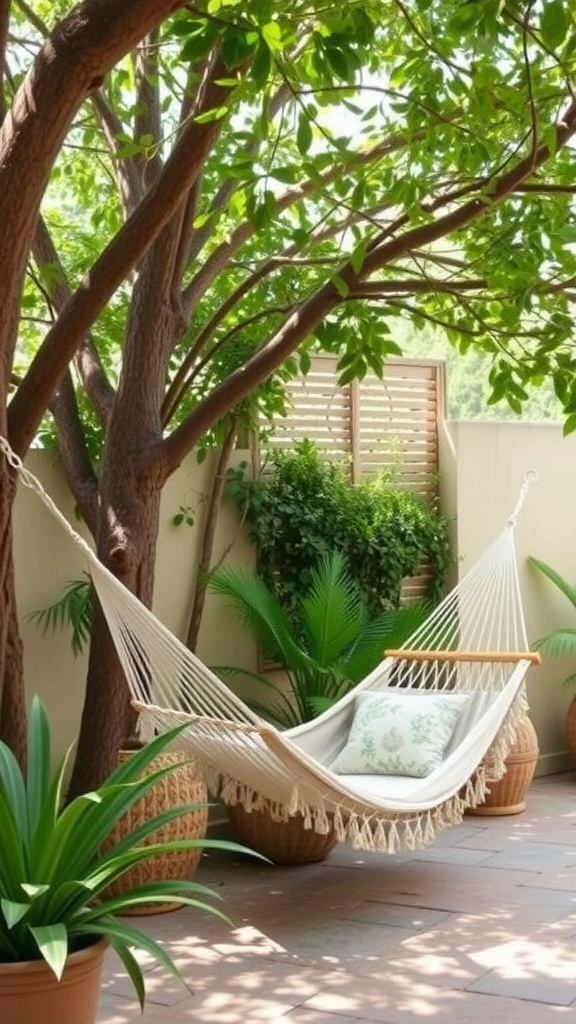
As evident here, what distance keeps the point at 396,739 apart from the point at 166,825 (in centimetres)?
96

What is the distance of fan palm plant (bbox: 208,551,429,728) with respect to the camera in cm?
566

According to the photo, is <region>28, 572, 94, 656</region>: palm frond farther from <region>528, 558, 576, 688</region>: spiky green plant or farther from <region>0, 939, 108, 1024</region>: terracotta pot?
<region>528, 558, 576, 688</region>: spiky green plant

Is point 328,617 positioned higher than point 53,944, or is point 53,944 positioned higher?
point 328,617

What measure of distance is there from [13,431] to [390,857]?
2.53m

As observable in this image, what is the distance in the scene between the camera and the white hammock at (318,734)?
4070 millimetres

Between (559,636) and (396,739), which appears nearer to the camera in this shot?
(396,739)

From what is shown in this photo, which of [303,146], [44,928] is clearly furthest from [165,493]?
[44,928]

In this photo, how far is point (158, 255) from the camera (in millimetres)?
4816

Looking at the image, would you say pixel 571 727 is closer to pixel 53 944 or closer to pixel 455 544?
pixel 455 544

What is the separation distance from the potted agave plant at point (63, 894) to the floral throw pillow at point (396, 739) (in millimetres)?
2322

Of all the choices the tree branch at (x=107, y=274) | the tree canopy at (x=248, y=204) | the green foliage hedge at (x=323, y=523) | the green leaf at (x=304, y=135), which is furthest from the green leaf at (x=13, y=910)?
the green foliage hedge at (x=323, y=523)

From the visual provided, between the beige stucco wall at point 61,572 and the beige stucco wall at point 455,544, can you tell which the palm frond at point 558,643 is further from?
the beige stucco wall at point 61,572

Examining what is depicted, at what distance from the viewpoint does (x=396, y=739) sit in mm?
5141

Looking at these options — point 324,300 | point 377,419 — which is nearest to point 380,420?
point 377,419
